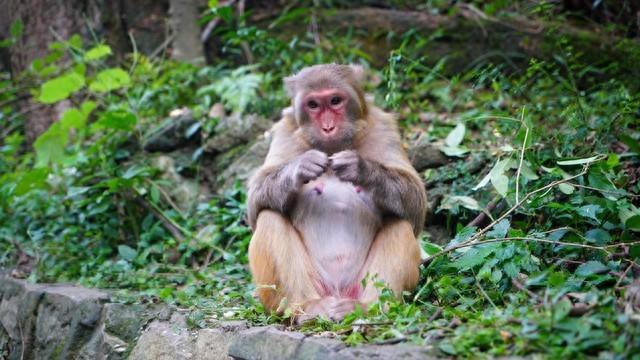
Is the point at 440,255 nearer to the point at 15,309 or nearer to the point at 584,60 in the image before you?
the point at 15,309

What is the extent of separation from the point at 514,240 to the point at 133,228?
4538 mm

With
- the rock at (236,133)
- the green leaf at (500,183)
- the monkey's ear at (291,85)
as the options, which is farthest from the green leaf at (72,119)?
the green leaf at (500,183)

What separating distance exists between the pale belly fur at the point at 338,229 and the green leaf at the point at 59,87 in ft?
12.2

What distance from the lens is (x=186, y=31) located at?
10297mm

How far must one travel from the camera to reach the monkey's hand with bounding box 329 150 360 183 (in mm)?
4781

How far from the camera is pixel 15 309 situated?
6.65m

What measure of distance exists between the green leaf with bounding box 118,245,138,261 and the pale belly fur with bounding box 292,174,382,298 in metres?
2.71

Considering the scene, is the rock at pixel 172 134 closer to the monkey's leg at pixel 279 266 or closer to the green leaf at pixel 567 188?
the monkey's leg at pixel 279 266

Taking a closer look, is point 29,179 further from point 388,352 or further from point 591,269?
point 591,269

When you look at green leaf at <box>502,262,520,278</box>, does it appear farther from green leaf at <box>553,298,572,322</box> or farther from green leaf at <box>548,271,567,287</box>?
green leaf at <box>553,298,572,322</box>

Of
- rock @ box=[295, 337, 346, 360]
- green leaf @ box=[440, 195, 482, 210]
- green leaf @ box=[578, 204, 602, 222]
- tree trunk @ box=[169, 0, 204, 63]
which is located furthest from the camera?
tree trunk @ box=[169, 0, 204, 63]

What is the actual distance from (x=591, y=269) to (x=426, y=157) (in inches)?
124

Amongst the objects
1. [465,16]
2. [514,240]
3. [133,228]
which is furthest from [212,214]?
[465,16]

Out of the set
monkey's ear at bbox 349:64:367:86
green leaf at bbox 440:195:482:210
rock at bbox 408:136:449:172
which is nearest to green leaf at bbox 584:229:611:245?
green leaf at bbox 440:195:482:210
